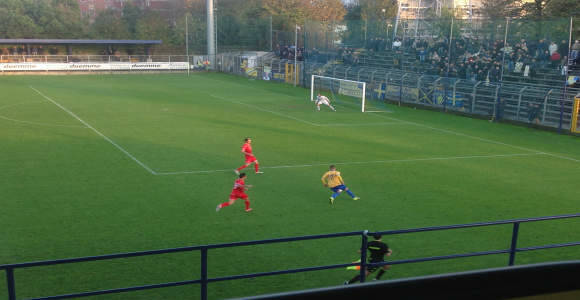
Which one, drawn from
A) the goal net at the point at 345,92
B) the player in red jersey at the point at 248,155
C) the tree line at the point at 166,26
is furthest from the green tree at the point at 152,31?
the player in red jersey at the point at 248,155

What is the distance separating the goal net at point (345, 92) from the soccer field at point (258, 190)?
11.2 ft

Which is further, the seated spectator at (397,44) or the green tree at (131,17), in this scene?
the green tree at (131,17)

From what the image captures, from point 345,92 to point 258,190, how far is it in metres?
25.0

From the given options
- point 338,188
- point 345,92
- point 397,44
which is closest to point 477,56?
point 397,44

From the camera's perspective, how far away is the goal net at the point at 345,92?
114ft

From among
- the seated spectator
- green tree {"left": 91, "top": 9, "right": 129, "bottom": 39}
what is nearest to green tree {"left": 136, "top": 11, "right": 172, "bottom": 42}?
green tree {"left": 91, "top": 9, "right": 129, "bottom": 39}

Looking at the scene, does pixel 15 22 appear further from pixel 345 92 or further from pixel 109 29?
pixel 345 92

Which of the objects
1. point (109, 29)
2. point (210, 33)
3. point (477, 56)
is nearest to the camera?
point (477, 56)

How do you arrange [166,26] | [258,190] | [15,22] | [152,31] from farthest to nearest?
[166,26], [152,31], [15,22], [258,190]

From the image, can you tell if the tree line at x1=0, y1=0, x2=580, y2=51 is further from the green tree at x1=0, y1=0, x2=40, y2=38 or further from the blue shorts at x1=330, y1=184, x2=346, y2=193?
the blue shorts at x1=330, y1=184, x2=346, y2=193

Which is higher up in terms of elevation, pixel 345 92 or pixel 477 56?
pixel 477 56

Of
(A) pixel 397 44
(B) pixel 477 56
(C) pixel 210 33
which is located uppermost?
(C) pixel 210 33

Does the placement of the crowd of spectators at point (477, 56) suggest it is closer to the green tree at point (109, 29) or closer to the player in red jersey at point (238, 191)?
the player in red jersey at point (238, 191)

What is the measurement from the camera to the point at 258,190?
1546cm
